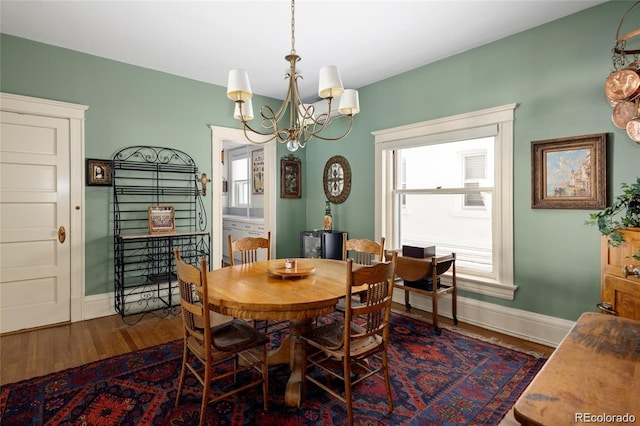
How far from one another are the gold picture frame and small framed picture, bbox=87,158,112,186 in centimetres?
422

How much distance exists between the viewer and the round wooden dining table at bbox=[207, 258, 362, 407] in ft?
5.95

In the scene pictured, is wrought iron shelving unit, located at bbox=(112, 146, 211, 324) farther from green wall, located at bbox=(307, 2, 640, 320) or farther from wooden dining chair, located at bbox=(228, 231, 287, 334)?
green wall, located at bbox=(307, 2, 640, 320)

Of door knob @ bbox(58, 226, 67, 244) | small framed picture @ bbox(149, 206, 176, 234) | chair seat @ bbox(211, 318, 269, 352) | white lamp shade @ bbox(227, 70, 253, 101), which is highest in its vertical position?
white lamp shade @ bbox(227, 70, 253, 101)

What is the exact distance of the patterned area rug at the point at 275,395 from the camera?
1.95 meters

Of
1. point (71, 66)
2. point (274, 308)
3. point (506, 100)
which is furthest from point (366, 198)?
point (71, 66)

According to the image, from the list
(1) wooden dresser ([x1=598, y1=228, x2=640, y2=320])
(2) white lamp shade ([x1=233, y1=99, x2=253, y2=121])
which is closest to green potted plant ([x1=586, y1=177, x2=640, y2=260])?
(1) wooden dresser ([x1=598, y1=228, x2=640, y2=320])

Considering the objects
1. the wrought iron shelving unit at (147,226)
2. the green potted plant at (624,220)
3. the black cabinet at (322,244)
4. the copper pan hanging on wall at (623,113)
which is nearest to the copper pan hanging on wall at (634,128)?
the copper pan hanging on wall at (623,113)

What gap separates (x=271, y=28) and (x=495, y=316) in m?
3.38

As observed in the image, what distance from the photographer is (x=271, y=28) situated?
301cm

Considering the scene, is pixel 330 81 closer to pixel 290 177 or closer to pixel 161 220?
pixel 161 220

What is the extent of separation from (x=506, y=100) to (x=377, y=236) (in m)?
2.01

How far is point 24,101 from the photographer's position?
321cm

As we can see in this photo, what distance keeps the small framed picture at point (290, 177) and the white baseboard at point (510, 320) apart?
2.50 metres

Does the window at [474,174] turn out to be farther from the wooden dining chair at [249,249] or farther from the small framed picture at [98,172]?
the small framed picture at [98,172]
